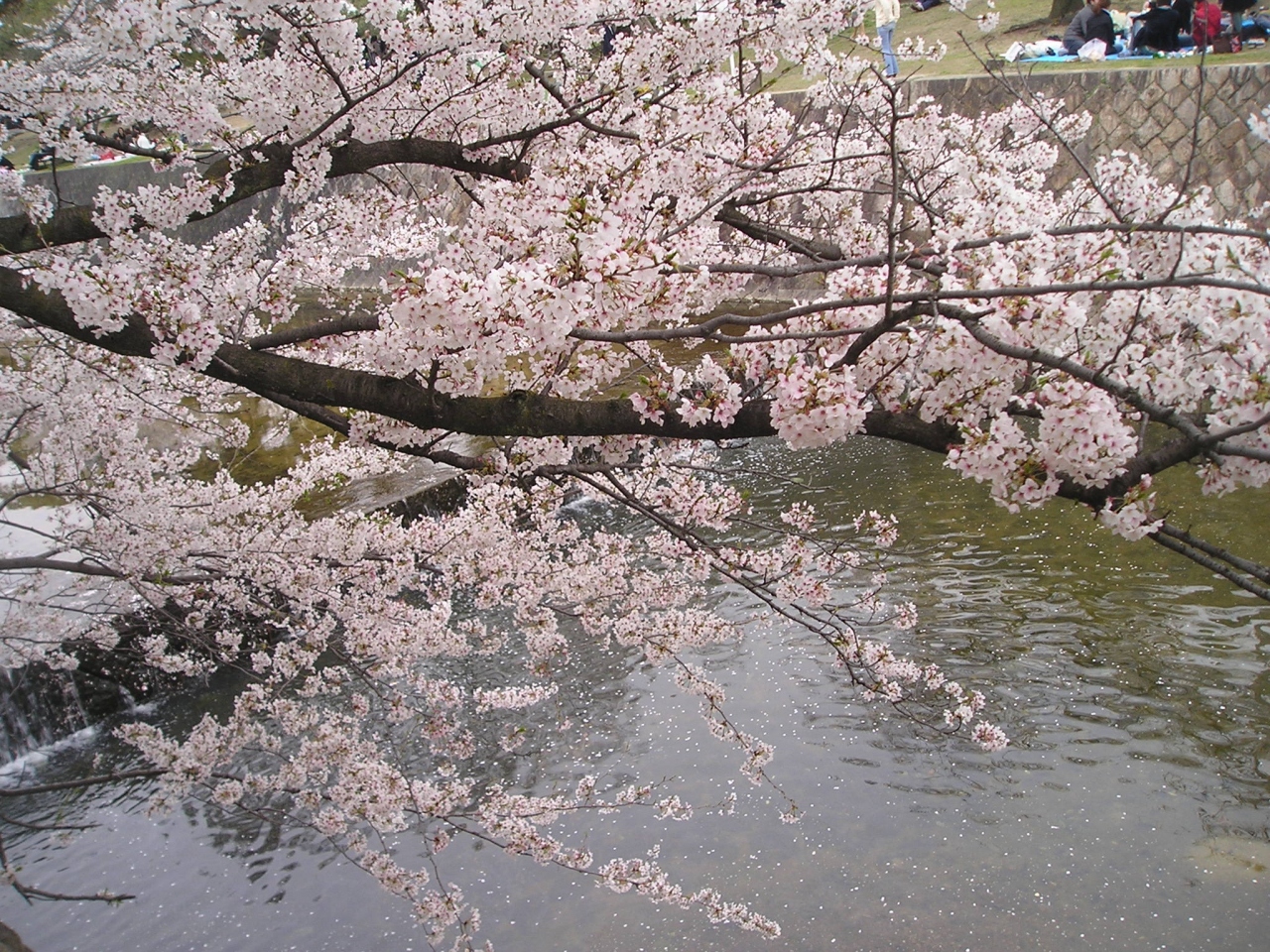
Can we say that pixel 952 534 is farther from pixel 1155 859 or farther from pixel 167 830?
pixel 167 830

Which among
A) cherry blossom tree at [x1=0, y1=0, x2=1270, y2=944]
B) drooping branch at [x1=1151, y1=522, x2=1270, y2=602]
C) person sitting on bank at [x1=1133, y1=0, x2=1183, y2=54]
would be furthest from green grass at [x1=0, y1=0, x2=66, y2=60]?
drooping branch at [x1=1151, y1=522, x2=1270, y2=602]

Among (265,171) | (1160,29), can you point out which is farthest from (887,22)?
(265,171)

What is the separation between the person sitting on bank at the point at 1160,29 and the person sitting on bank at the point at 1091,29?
0.43m

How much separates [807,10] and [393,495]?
6.40m

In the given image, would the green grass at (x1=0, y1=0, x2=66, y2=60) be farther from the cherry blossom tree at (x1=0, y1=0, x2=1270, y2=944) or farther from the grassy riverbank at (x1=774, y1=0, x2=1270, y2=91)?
the cherry blossom tree at (x1=0, y1=0, x2=1270, y2=944)

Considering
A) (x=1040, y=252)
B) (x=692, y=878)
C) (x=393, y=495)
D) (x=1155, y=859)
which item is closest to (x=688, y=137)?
(x=1040, y=252)

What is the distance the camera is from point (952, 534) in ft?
30.3

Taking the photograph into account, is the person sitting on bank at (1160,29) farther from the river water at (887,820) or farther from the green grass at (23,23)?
the green grass at (23,23)

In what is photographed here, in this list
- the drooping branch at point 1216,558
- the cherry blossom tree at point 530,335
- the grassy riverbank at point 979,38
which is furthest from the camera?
the grassy riverbank at point 979,38

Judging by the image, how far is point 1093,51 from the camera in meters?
15.0

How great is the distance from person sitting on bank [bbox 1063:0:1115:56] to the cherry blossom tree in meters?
9.41

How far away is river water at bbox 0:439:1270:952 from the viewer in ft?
17.1

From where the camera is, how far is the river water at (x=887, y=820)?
5.22 meters

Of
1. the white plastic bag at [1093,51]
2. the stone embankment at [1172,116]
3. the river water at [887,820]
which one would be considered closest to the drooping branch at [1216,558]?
the river water at [887,820]
